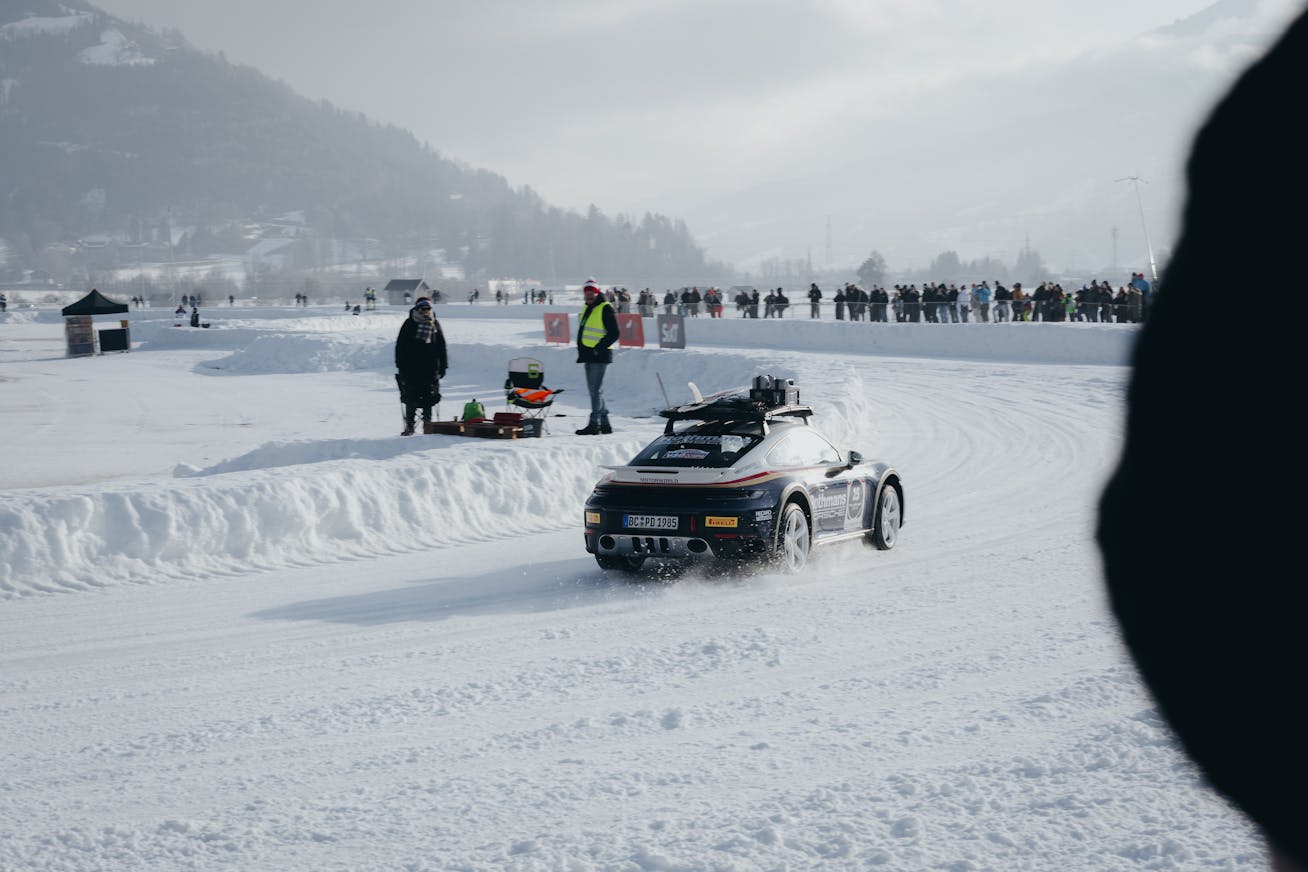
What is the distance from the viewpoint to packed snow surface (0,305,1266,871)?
482 centimetres

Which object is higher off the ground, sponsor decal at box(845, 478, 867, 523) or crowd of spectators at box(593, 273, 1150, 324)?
crowd of spectators at box(593, 273, 1150, 324)

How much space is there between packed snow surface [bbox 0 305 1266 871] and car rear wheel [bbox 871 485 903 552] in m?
0.19

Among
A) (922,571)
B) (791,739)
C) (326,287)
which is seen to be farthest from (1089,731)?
(326,287)

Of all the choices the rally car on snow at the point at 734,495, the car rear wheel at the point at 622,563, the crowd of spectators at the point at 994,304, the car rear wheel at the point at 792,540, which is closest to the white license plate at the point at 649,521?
the rally car on snow at the point at 734,495

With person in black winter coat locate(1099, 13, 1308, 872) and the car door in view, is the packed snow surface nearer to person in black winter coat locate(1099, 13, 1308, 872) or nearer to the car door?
person in black winter coat locate(1099, 13, 1308, 872)

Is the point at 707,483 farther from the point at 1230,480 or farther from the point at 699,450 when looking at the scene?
the point at 1230,480

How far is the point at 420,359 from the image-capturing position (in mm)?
17109

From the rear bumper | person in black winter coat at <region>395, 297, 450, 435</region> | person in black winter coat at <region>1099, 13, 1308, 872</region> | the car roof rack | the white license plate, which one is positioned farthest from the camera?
person in black winter coat at <region>395, 297, 450, 435</region>

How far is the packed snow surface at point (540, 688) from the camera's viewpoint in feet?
15.8

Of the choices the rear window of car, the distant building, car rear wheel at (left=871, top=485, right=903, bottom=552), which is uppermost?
the distant building

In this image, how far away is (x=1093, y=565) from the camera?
3.52 feet

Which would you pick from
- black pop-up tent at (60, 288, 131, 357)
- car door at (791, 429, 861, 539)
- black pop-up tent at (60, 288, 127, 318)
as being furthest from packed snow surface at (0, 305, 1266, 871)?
black pop-up tent at (60, 288, 127, 318)

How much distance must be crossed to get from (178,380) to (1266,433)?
39.4 metres

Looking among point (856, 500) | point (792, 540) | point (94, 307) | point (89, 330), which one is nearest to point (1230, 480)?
point (792, 540)
